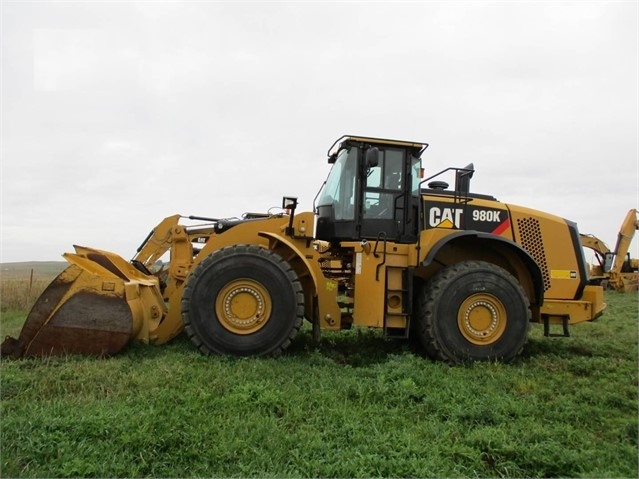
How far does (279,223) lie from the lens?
20.7ft

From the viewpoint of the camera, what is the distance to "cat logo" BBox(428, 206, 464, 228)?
21.6 ft

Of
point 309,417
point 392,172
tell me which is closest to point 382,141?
point 392,172

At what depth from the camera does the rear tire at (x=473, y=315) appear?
229 inches

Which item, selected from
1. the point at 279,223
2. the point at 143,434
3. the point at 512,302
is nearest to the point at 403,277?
the point at 512,302

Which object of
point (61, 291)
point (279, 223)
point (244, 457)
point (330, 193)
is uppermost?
point (330, 193)

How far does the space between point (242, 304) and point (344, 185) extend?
210 cm

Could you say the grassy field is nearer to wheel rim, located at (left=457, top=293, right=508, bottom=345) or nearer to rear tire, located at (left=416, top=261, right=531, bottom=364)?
rear tire, located at (left=416, top=261, right=531, bottom=364)

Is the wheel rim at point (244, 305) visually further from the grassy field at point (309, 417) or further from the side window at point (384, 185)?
the side window at point (384, 185)

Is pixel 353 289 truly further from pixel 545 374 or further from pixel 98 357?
pixel 98 357

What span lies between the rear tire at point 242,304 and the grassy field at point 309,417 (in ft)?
0.84

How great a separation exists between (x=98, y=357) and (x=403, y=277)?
12.0 feet

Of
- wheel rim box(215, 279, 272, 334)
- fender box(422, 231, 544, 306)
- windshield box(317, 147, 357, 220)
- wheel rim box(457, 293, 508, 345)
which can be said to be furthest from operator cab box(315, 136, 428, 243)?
wheel rim box(215, 279, 272, 334)

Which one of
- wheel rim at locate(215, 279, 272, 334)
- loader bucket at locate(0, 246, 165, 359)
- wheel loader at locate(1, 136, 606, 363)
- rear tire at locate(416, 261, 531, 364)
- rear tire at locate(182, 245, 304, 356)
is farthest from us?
rear tire at locate(416, 261, 531, 364)

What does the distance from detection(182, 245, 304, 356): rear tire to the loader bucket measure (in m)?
0.67
